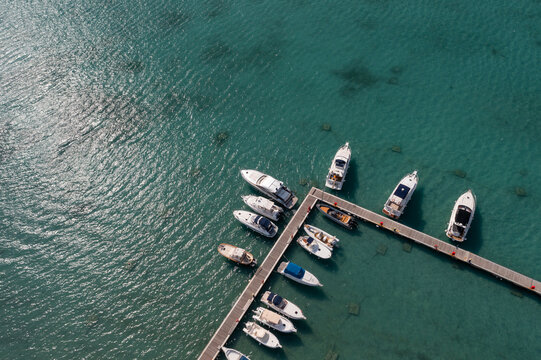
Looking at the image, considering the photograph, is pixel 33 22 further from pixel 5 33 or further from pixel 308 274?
pixel 308 274

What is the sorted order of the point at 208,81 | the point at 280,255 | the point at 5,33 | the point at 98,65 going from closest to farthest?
the point at 280,255
the point at 208,81
the point at 98,65
the point at 5,33

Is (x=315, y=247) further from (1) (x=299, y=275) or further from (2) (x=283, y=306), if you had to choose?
(2) (x=283, y=306)

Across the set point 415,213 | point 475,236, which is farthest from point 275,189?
point 475,236

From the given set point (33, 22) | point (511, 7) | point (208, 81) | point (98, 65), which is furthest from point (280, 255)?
point (33, 22)

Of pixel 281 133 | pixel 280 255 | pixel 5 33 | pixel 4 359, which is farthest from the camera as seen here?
pixel 5 33

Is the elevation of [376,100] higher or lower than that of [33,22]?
higher

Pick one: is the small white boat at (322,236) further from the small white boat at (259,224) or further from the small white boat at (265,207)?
the small white boat at (259,224)

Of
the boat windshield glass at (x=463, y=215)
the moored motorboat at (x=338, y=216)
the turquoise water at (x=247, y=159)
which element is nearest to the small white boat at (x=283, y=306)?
the turquoise water at (x=247, y=159)
